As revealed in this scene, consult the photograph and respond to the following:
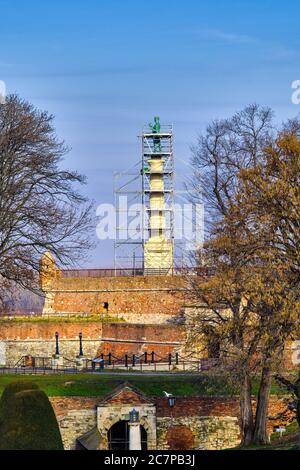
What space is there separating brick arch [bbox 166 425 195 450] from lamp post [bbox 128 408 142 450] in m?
1.58

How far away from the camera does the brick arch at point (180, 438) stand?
3603cm

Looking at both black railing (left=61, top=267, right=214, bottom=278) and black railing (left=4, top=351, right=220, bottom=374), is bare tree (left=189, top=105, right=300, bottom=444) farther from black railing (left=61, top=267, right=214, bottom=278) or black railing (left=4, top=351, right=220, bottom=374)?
black railing (left=61, top=267, right=214, bottom=278)

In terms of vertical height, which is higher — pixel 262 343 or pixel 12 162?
pixel 12 162

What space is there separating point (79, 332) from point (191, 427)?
51.3ft

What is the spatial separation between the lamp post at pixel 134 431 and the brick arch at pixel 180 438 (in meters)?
1.58

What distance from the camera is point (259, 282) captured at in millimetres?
29422

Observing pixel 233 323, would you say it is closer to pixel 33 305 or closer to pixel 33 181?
pixel 33 181

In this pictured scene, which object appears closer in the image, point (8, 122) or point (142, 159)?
point (8, 122)

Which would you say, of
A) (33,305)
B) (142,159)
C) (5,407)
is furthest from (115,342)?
(33,305)

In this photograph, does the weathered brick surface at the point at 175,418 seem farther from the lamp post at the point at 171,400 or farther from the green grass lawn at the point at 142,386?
the green grass lawn at the point at 142,386

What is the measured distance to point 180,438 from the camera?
118ft

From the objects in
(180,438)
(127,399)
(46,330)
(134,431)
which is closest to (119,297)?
(46,330)

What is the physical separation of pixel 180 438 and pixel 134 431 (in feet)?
7.16

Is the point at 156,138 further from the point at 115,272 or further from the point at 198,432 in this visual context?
the point at 198,432
